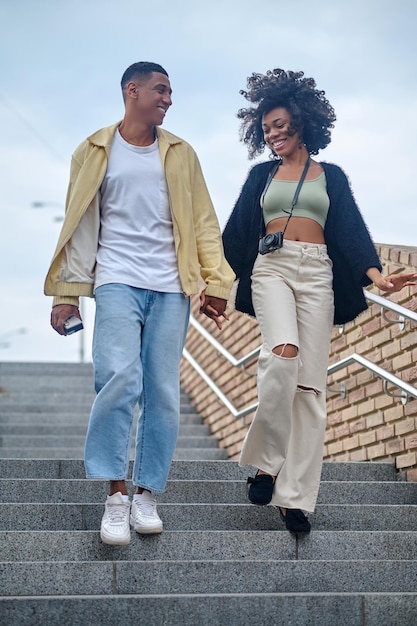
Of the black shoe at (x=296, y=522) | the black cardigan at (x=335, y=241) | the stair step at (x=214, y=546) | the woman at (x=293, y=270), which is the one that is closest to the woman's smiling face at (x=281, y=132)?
the woman at (x=293, y=270)

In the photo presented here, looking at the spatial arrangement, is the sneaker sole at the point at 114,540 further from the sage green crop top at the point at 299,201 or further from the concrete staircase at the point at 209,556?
the sage green crop top at the point at 299,201

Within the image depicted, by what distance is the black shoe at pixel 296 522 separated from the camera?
15.6 feet

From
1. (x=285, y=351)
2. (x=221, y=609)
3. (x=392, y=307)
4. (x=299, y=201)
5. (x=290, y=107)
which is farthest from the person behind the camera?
(x=392, y=307)

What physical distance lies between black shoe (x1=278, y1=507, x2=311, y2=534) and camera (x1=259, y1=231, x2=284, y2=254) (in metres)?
1.14

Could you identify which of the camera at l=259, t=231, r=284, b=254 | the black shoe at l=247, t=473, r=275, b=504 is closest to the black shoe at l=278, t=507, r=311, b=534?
the black shoe at l=247, t=473, r=275, b=504

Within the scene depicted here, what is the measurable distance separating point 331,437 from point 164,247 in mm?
3015

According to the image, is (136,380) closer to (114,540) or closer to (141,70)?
(114,540)

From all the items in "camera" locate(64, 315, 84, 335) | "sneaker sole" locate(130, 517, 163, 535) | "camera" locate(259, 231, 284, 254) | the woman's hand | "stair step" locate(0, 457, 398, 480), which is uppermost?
"camera" locate(259, 231, 284, 254)

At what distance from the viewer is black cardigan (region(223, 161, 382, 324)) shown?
4.90 meters

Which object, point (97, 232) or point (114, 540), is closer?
point (114, 540)

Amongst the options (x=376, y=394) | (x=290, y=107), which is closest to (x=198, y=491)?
(x=376, y=394)

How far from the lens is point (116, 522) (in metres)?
4.37

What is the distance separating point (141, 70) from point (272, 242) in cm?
92

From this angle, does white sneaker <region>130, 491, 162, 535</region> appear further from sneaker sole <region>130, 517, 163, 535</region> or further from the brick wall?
the brick wall
